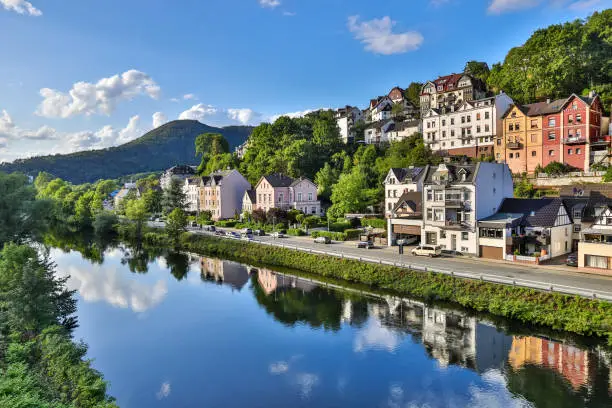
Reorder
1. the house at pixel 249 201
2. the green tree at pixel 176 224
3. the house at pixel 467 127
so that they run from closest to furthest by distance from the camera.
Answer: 1. the green tree at pixel 176 224
2. the house at pixel 467 127
3. the house at pixel 249 201

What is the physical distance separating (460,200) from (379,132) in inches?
1644

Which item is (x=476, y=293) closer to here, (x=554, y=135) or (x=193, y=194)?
(x=554, y=135)

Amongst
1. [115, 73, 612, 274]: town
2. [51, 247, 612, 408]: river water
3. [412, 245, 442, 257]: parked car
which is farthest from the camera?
[412, 245, 442, 257]: parked car

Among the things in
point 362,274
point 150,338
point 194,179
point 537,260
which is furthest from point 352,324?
point 194,179

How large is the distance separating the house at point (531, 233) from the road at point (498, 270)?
5.04 ft

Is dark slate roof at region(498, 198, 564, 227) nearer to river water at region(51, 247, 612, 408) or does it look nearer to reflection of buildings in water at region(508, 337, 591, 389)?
river water at region(51, 247, 612, 408)

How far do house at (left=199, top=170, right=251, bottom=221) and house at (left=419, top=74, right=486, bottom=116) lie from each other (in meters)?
35.7

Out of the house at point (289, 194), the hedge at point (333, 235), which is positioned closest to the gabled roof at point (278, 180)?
the house at point (289, 194)

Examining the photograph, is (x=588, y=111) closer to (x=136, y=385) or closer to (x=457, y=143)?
(x=457, y=143)

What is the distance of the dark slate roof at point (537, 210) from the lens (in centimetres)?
2992

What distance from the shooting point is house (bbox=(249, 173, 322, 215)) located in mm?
60219

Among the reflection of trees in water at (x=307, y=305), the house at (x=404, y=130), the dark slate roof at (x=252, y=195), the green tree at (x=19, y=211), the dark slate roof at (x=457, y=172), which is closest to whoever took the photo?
the reflection of trees in water at (x=307, y=305)

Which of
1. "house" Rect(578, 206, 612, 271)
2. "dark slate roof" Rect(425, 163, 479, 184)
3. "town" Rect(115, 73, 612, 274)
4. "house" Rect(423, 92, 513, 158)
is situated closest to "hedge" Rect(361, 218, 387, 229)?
"town" Rect(115, 73, 612, 274)

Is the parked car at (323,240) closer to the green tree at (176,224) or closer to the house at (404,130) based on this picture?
the green tree at (176,224)
